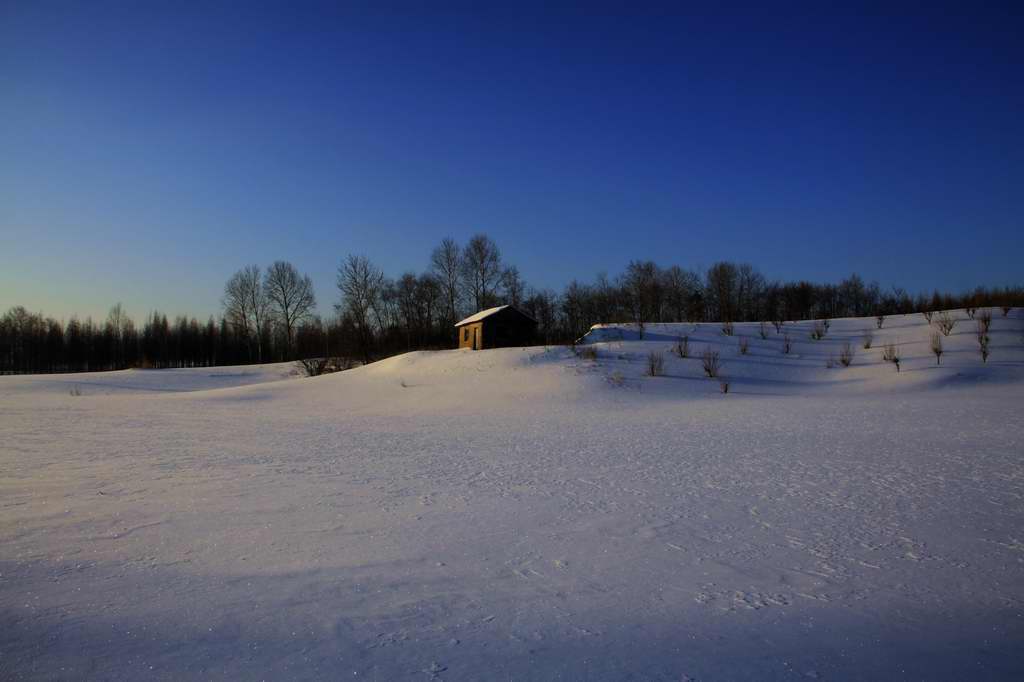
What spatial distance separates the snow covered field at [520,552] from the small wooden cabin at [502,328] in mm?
21188

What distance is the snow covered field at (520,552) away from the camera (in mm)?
3703

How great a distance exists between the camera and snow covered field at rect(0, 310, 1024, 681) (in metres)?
3.70

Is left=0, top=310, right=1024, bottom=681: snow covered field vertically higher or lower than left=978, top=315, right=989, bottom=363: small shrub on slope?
lower

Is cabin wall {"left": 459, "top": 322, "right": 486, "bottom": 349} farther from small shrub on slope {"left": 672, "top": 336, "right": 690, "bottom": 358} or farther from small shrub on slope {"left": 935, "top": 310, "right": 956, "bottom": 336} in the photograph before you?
small shrub on slope {"left": 935, "top": 310, "right": 956, "bottom": 336}

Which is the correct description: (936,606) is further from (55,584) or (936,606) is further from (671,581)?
(55,584)

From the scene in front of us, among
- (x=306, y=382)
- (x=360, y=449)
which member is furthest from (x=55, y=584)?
(x=306, y=382)

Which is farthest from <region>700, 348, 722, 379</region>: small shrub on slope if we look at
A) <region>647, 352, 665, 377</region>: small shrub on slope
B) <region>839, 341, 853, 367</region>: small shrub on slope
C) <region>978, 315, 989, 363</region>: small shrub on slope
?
<region>978, 315, 989, 363</region>: small shrub on slope

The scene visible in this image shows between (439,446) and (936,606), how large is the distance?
30.0 feet

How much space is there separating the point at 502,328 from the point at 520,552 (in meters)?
30.2

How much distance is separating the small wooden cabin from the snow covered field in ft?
69.5

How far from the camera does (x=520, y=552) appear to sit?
5602mm

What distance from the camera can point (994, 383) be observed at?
20.3 m

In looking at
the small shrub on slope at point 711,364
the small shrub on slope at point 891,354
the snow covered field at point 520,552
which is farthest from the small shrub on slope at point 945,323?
the snow covered field at point 520,552

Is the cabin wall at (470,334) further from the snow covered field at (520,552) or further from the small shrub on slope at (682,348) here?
the snow covered field at (520,552)
